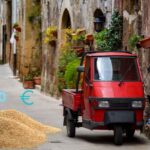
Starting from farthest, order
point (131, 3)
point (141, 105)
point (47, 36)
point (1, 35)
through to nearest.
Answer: point (1, 35) → point (47, 36) → point (131, 3) → point (141, 105)

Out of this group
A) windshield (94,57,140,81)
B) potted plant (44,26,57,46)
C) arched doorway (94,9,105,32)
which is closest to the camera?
windshield (94,57,140,81)

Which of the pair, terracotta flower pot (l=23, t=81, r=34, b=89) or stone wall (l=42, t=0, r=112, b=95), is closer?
stone wall (l=42, t=0, r=112, b=95)

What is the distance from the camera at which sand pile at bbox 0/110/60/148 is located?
39.1 feet

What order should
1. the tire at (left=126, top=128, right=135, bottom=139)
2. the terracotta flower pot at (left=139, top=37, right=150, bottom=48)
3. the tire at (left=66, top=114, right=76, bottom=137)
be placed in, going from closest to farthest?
the terracotta flower pot at (left=139, top=37, right=150, bottom=48) < the tire at (left=126, top=128, right=135, bottom=139) < the tire at (left=66, top=114, right=76, bottom=137)

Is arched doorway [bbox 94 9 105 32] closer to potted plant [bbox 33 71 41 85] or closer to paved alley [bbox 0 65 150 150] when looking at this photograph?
paved alley [bbox 0 65 150 150]

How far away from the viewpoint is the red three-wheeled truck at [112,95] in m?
11.8

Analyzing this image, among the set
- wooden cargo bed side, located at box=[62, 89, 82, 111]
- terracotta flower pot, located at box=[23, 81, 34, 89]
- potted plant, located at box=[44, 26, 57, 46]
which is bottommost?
terracotta flower pot, located at box=[23, 81, 34, 89]

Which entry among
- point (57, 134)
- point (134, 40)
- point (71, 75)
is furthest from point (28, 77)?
point (134, 40)

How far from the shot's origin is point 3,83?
30.6m

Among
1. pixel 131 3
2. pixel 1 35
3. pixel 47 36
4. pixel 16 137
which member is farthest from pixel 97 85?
pixel 1 35

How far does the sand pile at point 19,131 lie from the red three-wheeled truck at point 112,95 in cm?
106

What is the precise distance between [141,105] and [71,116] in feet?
6.13

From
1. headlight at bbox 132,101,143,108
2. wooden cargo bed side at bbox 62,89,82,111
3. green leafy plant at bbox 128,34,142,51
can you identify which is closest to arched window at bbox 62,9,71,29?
green leafy plant at bbox 128,34,142,51

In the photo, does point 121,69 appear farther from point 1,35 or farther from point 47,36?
point 1,35
